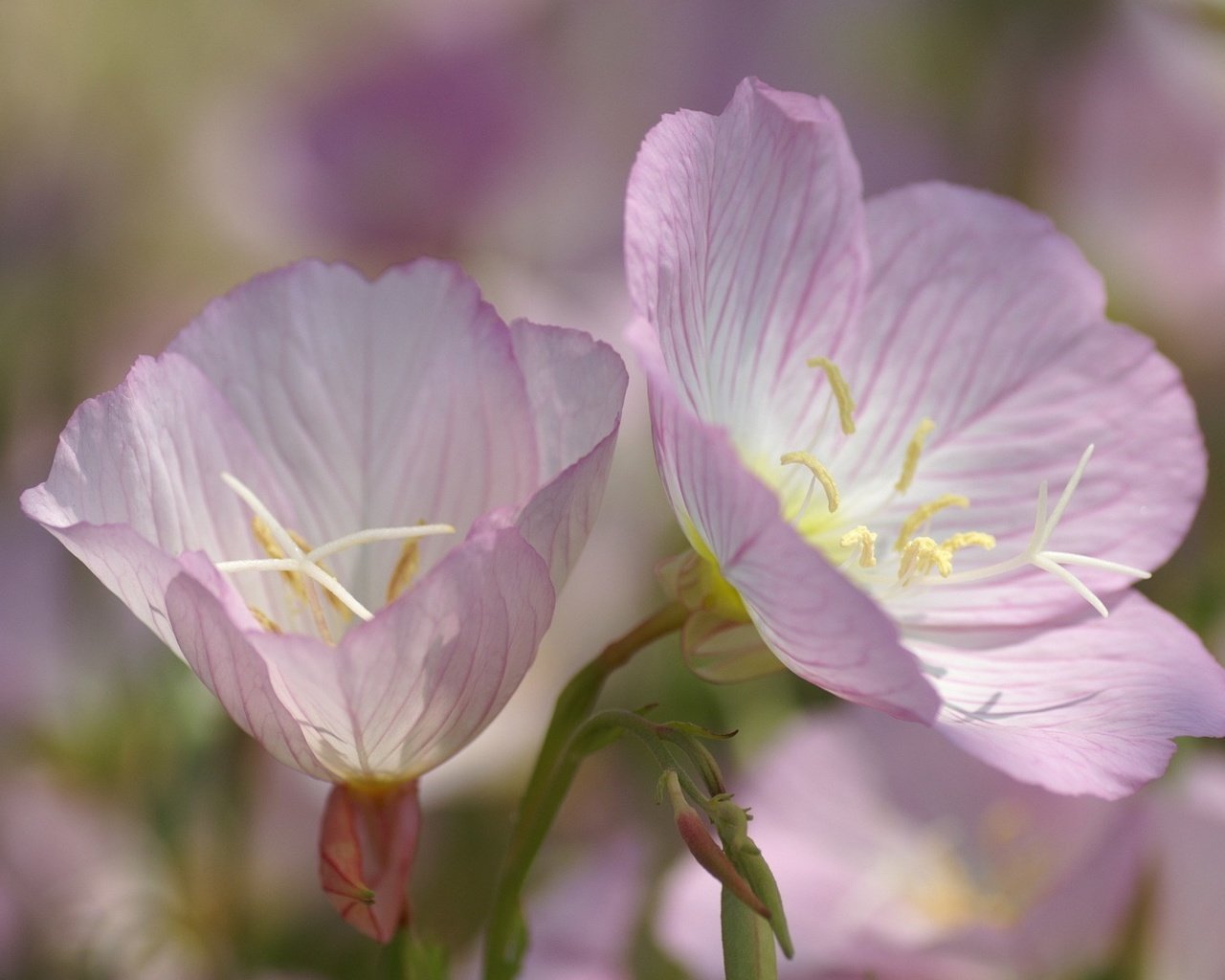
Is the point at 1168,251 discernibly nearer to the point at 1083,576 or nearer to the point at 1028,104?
the point at 1028,104

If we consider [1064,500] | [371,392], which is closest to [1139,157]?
[1064,500]

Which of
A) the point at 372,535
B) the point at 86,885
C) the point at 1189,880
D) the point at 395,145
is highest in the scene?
the point at 372,535

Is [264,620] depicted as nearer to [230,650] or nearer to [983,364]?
[230,650]

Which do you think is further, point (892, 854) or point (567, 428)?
point (892, 854)

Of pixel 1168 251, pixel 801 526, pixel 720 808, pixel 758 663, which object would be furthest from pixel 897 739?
pixel 1168 251

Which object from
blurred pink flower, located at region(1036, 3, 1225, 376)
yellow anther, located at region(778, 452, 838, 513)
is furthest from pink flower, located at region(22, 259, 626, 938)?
blurred pink flower, located at region(1036, 3, 1225, 376)

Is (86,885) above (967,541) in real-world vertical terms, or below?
below
